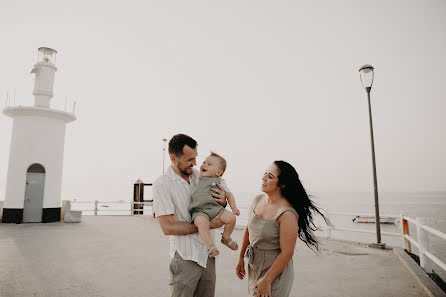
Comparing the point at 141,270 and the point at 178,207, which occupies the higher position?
the point at 178,207

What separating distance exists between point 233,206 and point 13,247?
8300 millimetres

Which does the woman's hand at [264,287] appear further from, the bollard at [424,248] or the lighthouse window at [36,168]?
the lighthouse window at [36,168]

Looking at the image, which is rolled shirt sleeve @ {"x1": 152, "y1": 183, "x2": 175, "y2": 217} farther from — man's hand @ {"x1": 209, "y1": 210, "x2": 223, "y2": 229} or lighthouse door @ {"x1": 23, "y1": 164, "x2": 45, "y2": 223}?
lighthouse door @ {"x1": 23, "y1": 164, "x2": 45, "y2": 223}

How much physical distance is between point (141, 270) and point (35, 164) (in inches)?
438

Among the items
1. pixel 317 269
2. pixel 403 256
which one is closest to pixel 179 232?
pixel 317 269

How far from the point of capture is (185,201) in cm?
222

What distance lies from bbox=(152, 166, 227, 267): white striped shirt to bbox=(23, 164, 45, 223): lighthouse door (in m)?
14.2

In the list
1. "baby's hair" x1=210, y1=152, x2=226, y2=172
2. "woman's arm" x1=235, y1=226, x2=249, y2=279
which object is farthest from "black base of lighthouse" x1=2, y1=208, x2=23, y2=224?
"baby's hair" x1=210, y1=152, x2=226, y2=172

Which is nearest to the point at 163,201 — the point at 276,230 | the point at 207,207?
the point at 207,207

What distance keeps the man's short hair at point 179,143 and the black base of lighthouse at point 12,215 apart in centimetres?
1461

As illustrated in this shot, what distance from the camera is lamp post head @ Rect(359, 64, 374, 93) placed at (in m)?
8.33

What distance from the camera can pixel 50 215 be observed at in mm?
13562

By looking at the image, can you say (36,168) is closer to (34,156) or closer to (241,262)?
(34,156)

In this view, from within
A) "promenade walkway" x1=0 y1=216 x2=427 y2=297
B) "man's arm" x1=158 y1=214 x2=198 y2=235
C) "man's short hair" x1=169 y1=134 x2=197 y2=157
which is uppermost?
"man's short hair" x1=169 y1=134 x2=197 y2=157
